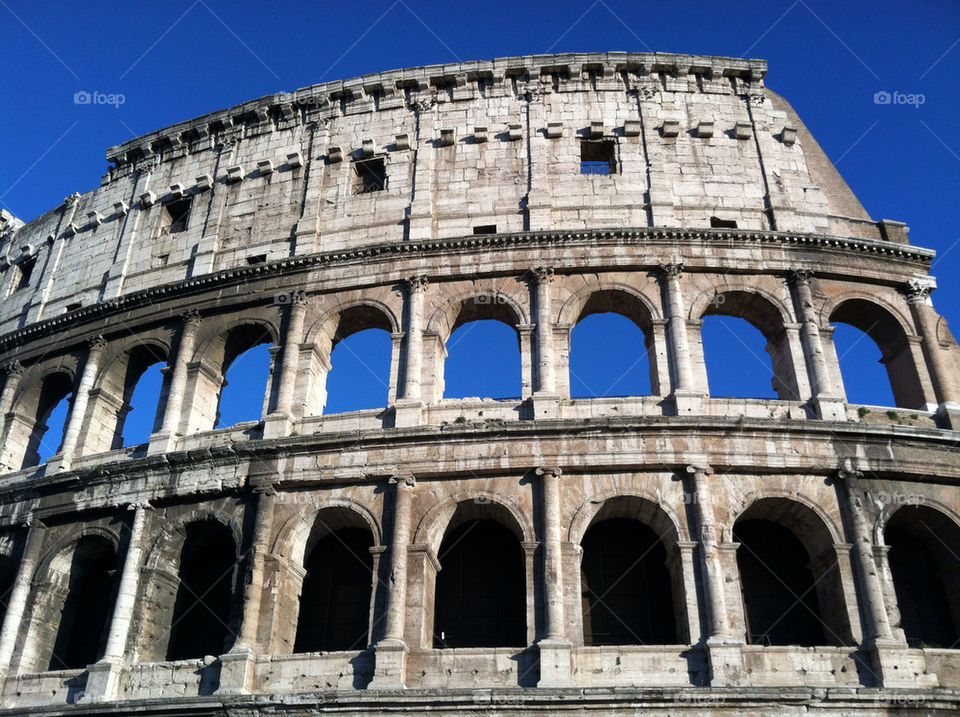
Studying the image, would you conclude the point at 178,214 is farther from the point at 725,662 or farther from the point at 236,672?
the point at 725,662

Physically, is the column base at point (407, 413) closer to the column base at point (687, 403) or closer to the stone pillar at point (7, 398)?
the column base at point (687, 403)

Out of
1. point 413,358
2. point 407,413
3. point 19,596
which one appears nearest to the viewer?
point 407,413

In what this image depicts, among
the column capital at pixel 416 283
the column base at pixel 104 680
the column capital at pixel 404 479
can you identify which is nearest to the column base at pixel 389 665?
the column capital at pixel 404 479

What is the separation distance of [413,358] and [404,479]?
9.48ft

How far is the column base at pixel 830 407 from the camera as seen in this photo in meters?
17.2

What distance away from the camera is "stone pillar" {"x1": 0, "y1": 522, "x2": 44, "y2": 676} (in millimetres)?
17281

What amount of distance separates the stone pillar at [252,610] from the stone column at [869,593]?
10515mm

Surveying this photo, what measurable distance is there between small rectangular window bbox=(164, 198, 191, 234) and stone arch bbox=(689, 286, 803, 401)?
45.1 ft

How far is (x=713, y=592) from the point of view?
15023mm

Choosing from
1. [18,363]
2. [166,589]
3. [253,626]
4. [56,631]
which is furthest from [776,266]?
[18,363]

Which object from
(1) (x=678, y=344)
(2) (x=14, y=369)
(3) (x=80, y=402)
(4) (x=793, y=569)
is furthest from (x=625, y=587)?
(2) (x=14, y=369)

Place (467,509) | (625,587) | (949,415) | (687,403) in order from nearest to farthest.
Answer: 1. (625,587)
2. (467,509)
3. (687,403)
4. (949,415)

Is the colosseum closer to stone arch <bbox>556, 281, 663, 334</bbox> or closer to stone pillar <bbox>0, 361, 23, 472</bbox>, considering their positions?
stone arch <bbox>556, 281, 663, 334</bbox>

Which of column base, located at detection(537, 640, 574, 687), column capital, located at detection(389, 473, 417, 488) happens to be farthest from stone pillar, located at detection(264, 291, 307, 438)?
column base, located at detection(537, 640, 574, 687)
